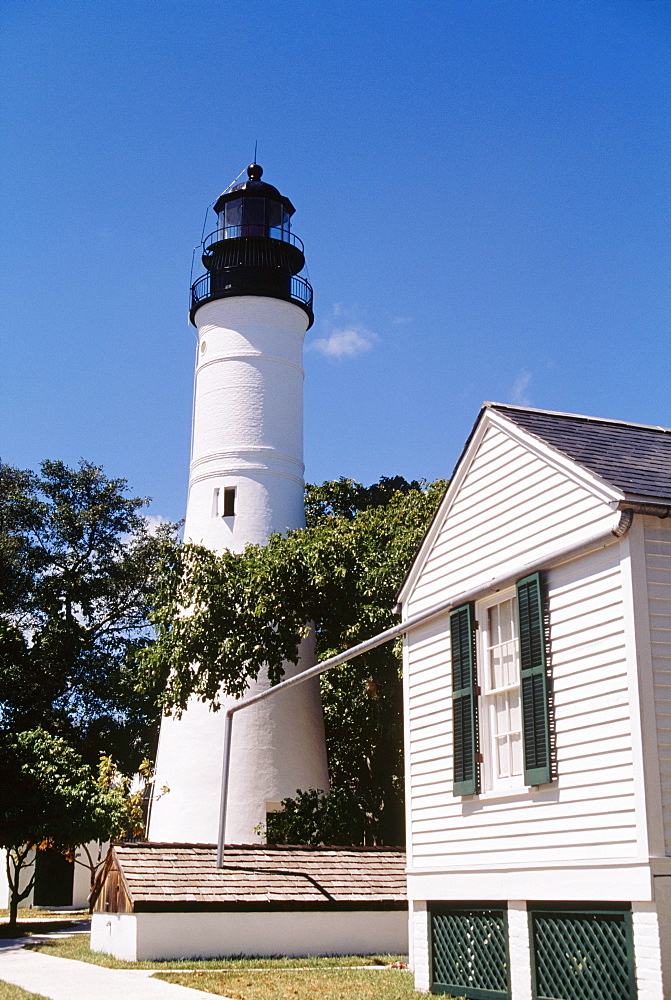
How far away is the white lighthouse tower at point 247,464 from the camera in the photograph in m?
25.4

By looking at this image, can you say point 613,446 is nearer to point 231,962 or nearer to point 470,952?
point 470,952

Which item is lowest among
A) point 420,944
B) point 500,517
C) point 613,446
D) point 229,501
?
point 420,944

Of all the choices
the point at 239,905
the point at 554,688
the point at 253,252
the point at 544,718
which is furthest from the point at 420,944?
the point at 253,252

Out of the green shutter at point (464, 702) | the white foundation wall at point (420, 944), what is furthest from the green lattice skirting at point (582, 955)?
the white foundation wall at point (420, 944)

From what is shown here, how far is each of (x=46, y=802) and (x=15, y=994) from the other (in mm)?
10697

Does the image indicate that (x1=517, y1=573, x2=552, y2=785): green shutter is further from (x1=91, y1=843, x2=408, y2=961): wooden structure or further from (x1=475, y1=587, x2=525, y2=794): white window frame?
(x1=91, y1=843, x2=408, y2=961): wooden structure

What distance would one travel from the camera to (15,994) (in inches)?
465

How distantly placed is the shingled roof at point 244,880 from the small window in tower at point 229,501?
1007 cm

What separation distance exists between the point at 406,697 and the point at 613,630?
4289mm

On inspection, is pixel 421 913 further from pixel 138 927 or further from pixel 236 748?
pixel 236 748

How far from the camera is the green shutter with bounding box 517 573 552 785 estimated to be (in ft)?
33.7

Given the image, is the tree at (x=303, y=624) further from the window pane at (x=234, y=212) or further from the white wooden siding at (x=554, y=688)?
the white wooden siding at (x=554, y=688)

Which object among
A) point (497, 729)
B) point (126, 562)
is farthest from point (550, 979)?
point (126, 562)

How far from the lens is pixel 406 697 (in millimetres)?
13453
